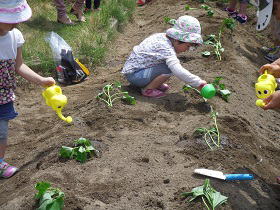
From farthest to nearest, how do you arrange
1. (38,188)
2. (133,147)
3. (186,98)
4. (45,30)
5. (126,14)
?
(126,14)
(45,30)
(186,98)
(133,147)
(38,188)

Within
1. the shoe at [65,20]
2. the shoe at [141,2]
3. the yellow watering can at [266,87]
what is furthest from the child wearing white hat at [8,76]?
the shoe at [141,2]

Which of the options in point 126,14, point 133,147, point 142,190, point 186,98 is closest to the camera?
point 142,190

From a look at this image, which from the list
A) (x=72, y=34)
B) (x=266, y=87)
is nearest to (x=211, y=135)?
(x=266, y=87)

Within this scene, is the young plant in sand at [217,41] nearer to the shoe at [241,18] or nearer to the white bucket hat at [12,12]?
the shoe at [241,18]

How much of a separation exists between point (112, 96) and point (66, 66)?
1.25 meters

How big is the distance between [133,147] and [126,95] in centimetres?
96

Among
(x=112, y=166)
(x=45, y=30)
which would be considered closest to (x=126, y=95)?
(x=112, y=166)

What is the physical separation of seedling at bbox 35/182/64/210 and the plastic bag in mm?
2771

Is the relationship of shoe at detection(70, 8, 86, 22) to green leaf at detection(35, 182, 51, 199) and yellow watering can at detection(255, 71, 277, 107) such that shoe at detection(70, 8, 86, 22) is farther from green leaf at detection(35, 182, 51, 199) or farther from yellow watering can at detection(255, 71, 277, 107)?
green leaf at detection(35, 182, 51, 199)

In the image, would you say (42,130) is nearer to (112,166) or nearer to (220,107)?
(112,166)

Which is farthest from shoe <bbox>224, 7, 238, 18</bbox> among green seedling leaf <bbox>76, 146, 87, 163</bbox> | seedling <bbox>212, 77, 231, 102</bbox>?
green seedling leaf <bbox>76, 146, 87, 163</bbox>

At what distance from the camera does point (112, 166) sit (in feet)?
9.84

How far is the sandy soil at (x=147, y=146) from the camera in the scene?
271 centimetres

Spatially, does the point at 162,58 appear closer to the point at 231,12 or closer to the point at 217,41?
the point at 217,41
